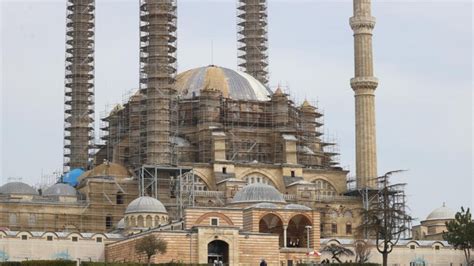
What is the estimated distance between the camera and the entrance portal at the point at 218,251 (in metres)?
62.0

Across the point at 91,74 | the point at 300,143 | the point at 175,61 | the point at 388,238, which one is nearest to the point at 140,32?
the point at 175,61

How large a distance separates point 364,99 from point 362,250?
1668 cm

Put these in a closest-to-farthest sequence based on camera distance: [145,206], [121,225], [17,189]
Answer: [145,206] → [121,225] → [17,189]

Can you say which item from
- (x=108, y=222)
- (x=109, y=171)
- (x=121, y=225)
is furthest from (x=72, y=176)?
(x=121, y=225)

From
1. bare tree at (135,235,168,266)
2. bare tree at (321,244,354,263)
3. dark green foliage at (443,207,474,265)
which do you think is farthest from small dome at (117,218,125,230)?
dark green foliage at (443,207,474,265)

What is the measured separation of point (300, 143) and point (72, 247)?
75.9ft

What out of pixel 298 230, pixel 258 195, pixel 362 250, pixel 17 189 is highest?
pixel 17 189

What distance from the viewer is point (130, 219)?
71.1m

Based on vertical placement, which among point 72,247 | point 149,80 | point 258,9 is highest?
point 258,9

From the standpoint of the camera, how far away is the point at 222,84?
85.8m

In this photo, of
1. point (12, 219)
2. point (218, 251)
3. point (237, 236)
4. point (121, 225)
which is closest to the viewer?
point (218, 251)

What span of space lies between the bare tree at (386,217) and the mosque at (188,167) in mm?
1691

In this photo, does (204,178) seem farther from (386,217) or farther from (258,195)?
(386,217)

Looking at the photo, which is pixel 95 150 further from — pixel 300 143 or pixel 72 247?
pixel 72 247
